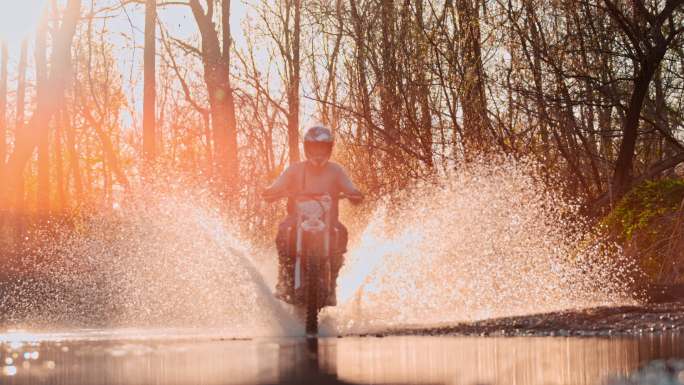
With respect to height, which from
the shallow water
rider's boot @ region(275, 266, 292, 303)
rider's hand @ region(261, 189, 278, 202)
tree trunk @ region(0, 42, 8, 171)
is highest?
tree trunk @ region(0, 42, 8, 171)

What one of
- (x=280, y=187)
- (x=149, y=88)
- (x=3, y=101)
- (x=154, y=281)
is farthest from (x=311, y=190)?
(x=3, y=101)

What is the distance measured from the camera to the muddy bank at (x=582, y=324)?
12.8 m

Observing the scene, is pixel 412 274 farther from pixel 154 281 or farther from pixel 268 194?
pixel 268 194

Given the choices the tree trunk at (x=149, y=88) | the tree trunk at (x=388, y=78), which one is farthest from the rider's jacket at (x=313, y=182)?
the tree trunk at (x=149, y=88)

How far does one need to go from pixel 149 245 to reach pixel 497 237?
9.21m

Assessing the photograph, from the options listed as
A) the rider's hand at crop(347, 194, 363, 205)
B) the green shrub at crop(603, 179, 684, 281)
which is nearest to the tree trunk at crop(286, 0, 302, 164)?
the green shrub at crop(603, 179, 684, 281)

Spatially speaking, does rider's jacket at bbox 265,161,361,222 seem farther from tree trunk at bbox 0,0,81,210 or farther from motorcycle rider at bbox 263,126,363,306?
tree trunk at bbox 0,0,81,210

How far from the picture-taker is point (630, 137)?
21984 mm

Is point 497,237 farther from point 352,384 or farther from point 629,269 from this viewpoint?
point 352,384

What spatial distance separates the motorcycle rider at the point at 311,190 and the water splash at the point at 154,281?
2.20ft

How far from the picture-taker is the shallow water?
8469 mm

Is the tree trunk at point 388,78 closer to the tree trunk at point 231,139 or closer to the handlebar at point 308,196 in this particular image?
the tree trunk at point 231,139

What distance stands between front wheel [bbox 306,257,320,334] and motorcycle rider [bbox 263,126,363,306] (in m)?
0.22

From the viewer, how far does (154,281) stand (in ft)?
71.4
